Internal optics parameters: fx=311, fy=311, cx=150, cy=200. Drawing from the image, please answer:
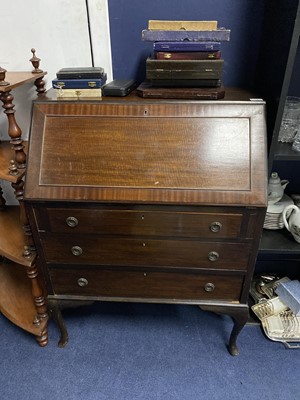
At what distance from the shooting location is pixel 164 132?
3.57ft

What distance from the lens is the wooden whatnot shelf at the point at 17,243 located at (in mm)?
1152

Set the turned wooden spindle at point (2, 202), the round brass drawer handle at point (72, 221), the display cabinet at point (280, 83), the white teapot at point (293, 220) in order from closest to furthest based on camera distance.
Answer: the display cabinet at point (280, 83), the round brass drawer handle at point (72, 221), the white teapot at point (293, 220), the turned wooden spindle at point (2, 202)

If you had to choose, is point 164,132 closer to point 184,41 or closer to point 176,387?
point 184,41

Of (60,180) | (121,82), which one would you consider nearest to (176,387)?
(60,180)

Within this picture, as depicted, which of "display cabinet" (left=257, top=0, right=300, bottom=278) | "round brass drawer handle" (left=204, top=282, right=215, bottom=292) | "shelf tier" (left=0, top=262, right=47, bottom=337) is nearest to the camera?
"display cabinet" (left=257, top=0, right=300, bottom=278)

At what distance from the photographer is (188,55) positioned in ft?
3.69

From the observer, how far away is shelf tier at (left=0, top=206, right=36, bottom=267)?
1.33 m

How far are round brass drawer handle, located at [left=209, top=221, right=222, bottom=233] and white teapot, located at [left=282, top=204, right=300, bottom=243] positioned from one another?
448 millimetres

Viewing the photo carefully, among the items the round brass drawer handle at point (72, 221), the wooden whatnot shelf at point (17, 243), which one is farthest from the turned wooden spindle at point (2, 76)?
the round brass drawer handle at point (72, 221)

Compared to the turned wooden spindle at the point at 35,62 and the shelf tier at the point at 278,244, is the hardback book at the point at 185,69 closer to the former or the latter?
the turned wooden spindle at the point at 35,62

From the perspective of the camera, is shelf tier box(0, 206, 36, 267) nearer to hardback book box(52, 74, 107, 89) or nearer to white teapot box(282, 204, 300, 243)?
hardback book box(52, 74, 107, 89)

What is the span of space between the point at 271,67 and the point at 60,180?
2.96 ft

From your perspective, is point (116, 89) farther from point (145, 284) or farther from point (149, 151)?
point (145, 284)

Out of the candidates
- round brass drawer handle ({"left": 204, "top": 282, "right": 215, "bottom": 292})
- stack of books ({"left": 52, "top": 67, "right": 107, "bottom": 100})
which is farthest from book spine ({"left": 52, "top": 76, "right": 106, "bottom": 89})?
round brass drawer handle ({"left": 204, "top": 282, "right": 215, "bottom": 292})
